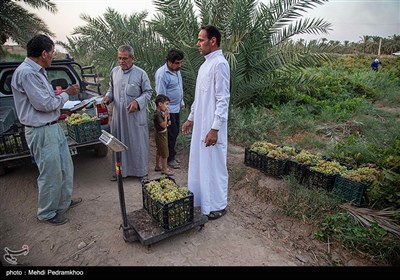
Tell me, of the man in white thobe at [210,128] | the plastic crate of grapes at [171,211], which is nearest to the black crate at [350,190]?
the man in white thobe at [210,128]

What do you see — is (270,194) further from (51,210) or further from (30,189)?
(30,189)

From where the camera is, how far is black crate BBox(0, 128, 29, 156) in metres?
3.57

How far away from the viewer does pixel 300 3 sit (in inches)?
236

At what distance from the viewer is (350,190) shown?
3.41m

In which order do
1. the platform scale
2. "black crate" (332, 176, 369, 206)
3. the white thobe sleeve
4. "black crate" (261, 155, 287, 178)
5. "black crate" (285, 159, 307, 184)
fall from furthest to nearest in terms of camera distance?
"black crate" (261, 155, 287, 178)
"black crate" (285, 159, 307, 184)
"black crate" (332, 176, 369, 206)
the white thobe sleeve
the platform scale

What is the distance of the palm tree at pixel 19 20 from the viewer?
34.3ft

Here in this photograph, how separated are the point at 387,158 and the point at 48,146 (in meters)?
4.17

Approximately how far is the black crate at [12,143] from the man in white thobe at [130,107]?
1.18 m

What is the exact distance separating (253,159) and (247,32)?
329cm

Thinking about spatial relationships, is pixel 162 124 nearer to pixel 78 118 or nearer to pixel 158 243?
pixel 78 118

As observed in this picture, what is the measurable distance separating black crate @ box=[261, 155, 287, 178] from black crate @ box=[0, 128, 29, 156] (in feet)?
11.1

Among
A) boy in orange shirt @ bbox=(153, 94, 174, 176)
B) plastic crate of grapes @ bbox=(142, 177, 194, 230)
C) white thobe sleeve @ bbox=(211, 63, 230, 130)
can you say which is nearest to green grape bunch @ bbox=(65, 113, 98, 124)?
boy in orange shirt @ bbox=(153, 94, 174, 176)

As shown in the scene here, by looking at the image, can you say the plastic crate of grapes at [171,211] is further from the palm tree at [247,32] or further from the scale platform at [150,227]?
the palm tree at [247,32]

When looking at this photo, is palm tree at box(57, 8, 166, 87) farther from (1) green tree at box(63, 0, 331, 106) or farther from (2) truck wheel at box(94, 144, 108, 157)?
(2) truck wheel at box(94, 144, 108, 157)
